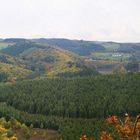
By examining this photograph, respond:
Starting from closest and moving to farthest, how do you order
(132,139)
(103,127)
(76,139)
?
(132,139)
(76,139)
(103,127)

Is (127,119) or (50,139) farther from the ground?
(127,119)

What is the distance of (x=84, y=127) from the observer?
199750 mm

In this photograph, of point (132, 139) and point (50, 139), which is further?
point (50, 139)

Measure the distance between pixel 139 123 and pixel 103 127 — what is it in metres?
162

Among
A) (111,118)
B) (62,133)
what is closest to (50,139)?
(62,133)

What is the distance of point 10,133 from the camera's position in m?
196

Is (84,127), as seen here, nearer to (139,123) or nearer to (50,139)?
(50,139)

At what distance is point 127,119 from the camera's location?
34344 mm

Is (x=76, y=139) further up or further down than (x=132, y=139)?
further down

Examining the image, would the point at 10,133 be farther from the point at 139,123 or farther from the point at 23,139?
the point at 139,123

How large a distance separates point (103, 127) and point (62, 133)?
19273 millimetres

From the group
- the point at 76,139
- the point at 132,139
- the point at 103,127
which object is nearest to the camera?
the point at 132,139

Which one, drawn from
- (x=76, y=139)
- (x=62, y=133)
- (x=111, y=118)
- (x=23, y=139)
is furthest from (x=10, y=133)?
(x=111, y=118)

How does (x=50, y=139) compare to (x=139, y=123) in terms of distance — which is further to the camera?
(x=50, y=139)
